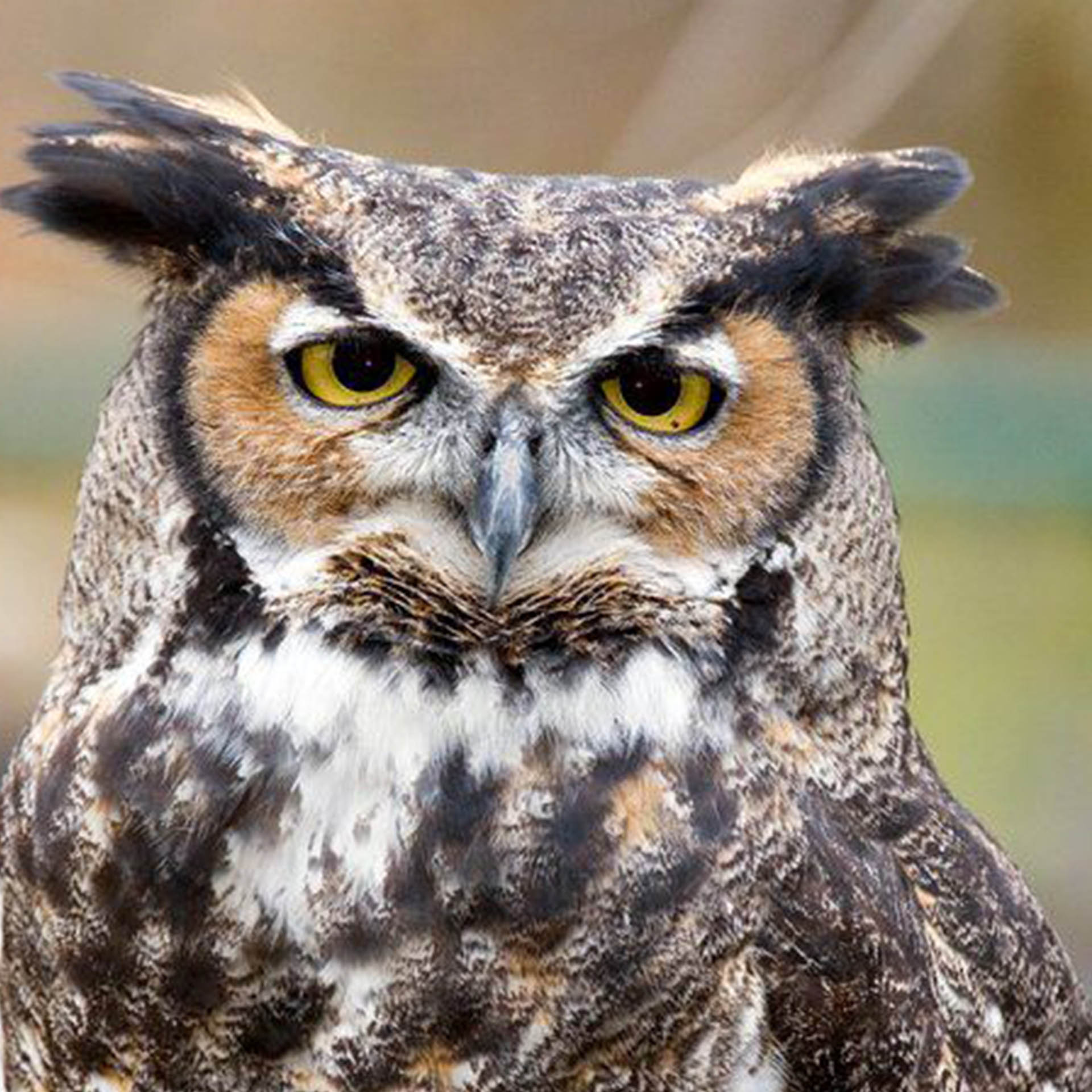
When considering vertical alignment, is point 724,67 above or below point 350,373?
above

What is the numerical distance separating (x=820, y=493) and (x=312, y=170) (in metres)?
0.48

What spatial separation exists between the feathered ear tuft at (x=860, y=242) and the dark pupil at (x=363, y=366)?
297mm

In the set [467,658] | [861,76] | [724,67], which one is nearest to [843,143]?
[861,76]

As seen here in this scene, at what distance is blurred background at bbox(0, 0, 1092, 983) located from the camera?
4.91 meters

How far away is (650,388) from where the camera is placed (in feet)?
6.30

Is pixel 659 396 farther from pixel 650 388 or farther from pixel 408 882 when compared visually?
pixel 408 882

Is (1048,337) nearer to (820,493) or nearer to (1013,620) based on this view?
(1013,620)

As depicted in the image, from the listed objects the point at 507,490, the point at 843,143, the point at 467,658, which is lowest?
the point at 467,658

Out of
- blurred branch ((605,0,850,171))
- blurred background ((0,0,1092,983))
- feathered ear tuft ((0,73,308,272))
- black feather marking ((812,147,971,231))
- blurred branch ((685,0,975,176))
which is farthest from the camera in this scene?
blurred branch ((605,0,850,171))

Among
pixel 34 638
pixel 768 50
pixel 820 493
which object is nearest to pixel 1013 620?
pixel 768 50

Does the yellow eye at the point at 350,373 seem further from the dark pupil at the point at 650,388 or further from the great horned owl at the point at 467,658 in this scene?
the dark pupil at the point at 650,388

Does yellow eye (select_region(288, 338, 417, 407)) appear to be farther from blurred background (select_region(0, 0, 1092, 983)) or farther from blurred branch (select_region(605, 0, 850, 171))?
blurred branch (select_region(605, 0, 850, 171))

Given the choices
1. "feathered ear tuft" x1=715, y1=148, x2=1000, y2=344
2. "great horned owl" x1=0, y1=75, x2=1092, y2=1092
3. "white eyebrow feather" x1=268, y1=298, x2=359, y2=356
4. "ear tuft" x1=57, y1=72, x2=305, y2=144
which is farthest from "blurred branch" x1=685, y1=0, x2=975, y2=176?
"white eyebrow feather" x1=268, y1=298, x2=359, y2=356

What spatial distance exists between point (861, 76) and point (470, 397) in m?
3.89
